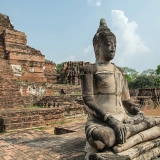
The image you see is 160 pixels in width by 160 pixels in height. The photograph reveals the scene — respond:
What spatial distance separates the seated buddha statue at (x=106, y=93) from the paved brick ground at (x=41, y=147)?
1016mm

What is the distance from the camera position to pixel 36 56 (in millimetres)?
13844

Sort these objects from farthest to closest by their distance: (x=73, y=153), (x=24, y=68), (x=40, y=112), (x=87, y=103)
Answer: (x=24, y=68) → (x=40, y=112) → (x=73, y=153) → (x=87, y=103)

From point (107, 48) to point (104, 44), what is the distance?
0.08 m

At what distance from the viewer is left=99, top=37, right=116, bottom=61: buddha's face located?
3354 mm

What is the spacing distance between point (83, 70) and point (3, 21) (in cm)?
1826

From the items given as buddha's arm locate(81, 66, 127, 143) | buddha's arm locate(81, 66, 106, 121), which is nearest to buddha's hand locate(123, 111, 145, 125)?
buddha's arm locate(81, 66, 127, 143)

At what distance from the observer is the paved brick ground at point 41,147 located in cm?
374

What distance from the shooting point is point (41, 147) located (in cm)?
435

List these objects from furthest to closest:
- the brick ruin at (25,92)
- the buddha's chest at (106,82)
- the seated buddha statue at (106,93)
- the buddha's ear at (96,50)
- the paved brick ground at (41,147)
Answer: the brick ruin at (25,92) < the paved brick ground at (41,147) < the buddha's ear at (96,50) < the buddha's chest at (106,82) < the seated buddha statue at (106,93)

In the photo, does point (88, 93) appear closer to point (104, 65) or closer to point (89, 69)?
point (89, 69)

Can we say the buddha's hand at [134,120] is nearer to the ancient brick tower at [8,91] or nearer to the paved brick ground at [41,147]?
the paved brick ground at [41,147]

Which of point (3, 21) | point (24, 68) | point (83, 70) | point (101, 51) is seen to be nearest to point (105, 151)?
point (83, 70)

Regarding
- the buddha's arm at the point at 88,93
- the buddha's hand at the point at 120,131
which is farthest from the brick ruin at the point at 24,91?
the buddha's hand at the point at 120,131

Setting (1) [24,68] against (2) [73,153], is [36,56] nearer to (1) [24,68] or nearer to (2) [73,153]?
(1) [24,68]
